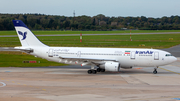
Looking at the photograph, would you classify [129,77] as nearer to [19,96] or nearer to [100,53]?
[100,53]

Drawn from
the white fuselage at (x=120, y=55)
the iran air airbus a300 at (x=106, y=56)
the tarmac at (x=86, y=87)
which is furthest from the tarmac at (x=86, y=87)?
the white fuselage at (x=120, y=55)

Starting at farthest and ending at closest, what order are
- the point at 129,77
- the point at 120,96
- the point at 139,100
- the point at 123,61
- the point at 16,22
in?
the point at 16,22 → the point at 123,61 → the point at 129,77 → the point at 120,96 → the point at 139,100

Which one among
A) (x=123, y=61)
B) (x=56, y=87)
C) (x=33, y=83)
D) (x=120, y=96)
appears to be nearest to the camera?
(x=120, y=96)

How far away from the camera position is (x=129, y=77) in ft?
108

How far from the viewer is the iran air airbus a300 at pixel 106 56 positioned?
35719mm

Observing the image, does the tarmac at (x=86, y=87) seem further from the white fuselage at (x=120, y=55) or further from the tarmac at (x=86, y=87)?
the white fuselage at (x=120, y=55)

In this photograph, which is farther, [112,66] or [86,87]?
[112,66]

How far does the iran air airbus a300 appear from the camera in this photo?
35.7 meters

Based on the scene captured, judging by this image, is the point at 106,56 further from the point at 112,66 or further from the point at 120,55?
the point at 112,66

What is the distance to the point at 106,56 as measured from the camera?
121ft

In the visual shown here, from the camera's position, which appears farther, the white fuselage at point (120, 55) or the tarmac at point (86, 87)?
the white fuselage at point (120, 55)

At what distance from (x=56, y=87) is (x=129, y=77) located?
10.9 m

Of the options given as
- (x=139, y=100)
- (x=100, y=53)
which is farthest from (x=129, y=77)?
(x=139, y=100)

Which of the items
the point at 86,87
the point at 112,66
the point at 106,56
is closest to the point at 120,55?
the point at 106,56
